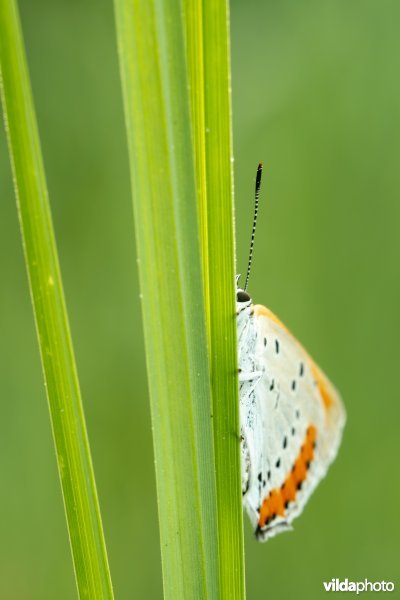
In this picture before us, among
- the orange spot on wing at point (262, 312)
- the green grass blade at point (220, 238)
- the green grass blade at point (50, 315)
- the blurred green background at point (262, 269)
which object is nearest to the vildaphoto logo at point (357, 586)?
the blurred green background at point (262, 269)

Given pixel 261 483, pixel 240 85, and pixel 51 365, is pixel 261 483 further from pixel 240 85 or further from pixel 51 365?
pixel 240 85

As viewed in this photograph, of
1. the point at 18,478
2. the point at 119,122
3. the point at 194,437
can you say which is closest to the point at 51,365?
the point at 194,437

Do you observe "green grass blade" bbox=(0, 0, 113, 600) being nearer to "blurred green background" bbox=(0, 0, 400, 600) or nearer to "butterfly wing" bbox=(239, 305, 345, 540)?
"butterfly wing" bbox=(239, 305, 345, 540)

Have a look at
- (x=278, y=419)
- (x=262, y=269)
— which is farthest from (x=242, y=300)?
(x=262, y=269)

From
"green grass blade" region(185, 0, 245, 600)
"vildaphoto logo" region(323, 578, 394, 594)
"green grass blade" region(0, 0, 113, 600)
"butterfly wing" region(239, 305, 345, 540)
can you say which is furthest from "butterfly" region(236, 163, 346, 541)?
"vildaphoto logo" region(323, 578, 394, 594)

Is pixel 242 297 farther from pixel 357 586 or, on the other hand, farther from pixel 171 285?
pixel 357 586

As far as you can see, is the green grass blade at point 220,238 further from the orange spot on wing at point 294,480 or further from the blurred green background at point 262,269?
the blurred green background at point 262,269
